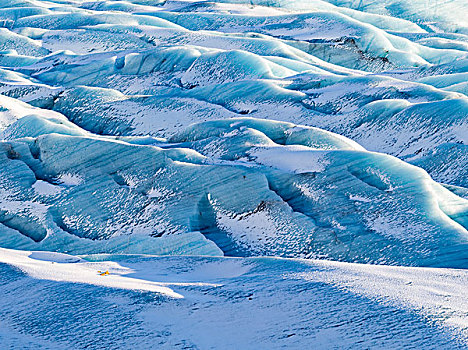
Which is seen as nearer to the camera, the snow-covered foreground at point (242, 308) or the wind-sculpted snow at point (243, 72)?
the snow-covered foreground at point (242, 308)

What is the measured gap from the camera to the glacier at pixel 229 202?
406cm

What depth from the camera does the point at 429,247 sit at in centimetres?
664

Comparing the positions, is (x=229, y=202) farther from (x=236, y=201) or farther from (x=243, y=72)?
(x=243, y=72)

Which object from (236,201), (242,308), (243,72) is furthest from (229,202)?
(243,72)

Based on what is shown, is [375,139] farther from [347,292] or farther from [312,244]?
[347,292]

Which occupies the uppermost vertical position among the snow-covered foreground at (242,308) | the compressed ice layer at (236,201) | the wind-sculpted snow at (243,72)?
the snow-covered foreground at (242,308)

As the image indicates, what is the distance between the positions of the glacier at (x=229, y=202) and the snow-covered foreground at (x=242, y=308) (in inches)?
0.6

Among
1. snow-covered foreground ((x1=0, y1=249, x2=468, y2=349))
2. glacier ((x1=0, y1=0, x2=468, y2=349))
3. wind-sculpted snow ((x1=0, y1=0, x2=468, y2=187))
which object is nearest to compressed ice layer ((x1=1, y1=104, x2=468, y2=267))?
glacier ((x1=0, y1=0, x2=468, y2=349))

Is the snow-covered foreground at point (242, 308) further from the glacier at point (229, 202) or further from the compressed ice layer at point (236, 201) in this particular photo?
the compressed ice layer at point (236, 201)

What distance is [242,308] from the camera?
4.25 meters

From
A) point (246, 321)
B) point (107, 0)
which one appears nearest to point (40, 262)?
point (246, 321)

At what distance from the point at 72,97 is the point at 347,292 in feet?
31.5

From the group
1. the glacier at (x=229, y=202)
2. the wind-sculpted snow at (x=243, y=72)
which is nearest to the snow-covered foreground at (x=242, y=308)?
the glacier at (x=229, y=202)

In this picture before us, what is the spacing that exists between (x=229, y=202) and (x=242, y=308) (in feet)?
10.9
